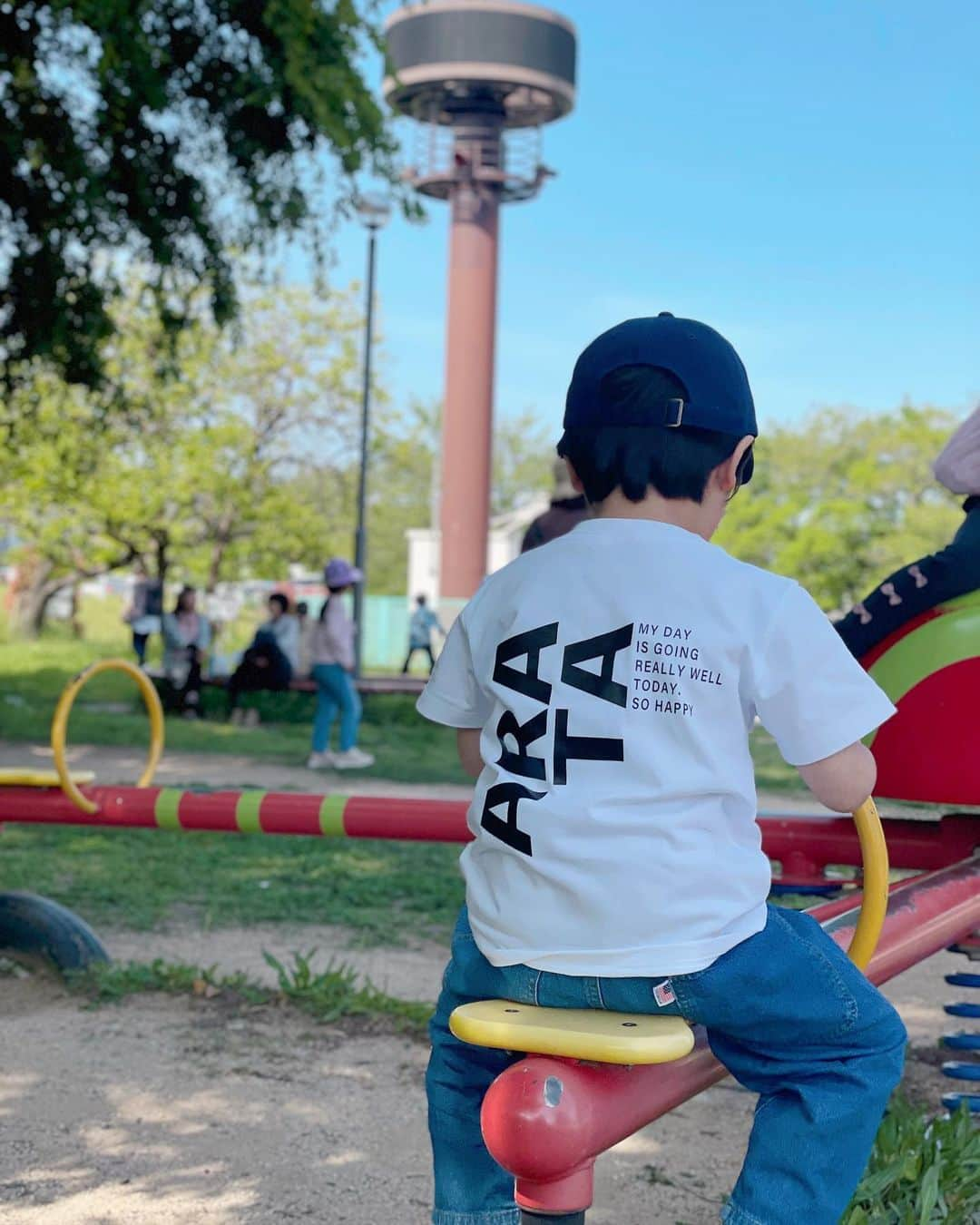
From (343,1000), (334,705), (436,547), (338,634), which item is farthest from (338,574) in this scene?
(436,547)

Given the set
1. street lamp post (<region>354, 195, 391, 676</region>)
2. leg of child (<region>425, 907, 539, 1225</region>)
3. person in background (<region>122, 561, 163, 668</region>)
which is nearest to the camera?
leg of child (<region>425, 907, 539, 1225</region>)

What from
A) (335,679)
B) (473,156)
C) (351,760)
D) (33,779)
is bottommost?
(351,760)

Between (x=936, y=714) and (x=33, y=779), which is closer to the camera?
(x=936, y=714)

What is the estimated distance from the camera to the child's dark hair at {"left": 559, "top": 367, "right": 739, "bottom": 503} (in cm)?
183

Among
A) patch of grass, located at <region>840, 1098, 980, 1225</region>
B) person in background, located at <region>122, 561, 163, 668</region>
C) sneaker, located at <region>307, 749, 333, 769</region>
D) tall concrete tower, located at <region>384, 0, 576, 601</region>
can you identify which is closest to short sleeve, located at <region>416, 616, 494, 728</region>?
patch of grass, located at <region>840, 1098, 980, 1225</region>

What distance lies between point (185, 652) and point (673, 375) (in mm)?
12138

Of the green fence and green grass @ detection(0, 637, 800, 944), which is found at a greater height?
the green fence

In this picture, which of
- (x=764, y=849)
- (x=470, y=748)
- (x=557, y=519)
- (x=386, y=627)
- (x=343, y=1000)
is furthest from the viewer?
(x=386, y=627)

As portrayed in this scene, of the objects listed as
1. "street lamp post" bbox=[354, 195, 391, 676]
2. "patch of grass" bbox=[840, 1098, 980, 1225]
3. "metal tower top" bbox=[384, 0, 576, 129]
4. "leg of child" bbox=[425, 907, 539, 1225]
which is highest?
"metal tower top" bbox=[384, 0, 576, 129]

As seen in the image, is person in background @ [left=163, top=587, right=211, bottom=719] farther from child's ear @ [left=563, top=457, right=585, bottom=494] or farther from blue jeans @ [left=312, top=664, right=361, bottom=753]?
child's ear @ [left=563, top=457, right=585, bottom=494]

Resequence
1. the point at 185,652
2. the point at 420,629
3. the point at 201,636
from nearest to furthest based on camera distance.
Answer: the point at 185,652, the point at 201,636, the point at 420,629

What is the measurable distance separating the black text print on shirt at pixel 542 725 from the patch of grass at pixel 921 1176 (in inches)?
45.1

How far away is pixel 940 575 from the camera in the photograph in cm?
310

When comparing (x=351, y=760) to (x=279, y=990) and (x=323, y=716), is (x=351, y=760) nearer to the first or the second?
(x=323, y=716)
